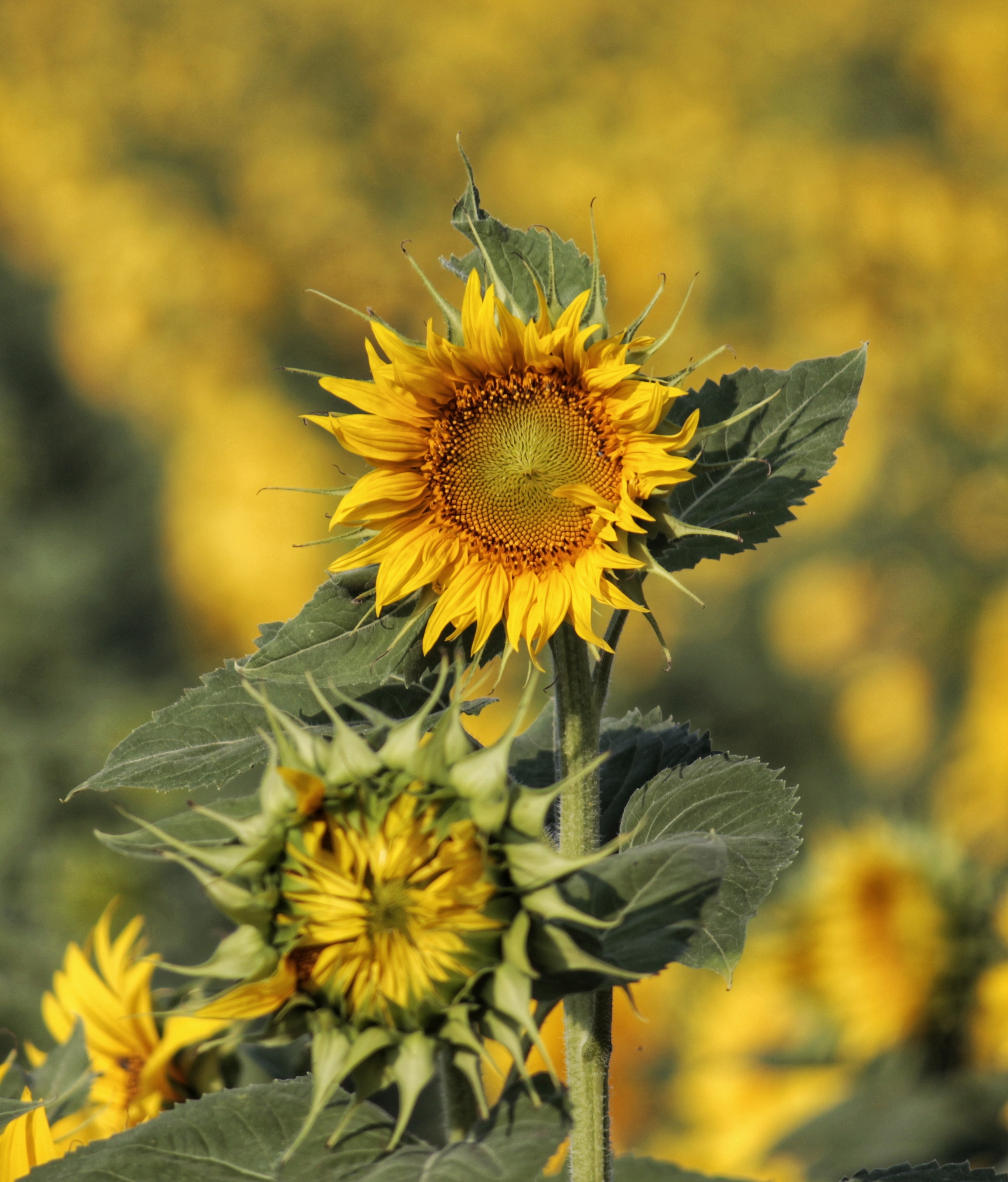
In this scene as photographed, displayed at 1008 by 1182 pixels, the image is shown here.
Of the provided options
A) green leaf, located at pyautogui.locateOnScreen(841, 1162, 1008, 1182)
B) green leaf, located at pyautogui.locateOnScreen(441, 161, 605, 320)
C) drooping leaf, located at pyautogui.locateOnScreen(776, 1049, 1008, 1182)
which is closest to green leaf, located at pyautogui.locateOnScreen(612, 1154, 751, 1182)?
green leaf, located at pyautogui.locateOnScreen(841, 1162, 1008, 1182)

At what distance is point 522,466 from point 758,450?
16 centimetres

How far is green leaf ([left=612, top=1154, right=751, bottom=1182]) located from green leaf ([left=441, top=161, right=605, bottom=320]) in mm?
643

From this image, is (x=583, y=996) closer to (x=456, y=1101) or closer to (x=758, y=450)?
(x=456, y=1101)

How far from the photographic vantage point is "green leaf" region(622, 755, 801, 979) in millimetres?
799

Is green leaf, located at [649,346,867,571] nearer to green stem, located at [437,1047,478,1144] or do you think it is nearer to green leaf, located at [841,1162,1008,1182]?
green stem, located at [437,1047,478,1144]

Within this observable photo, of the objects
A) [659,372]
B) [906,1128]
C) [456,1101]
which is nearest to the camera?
[456,1101]

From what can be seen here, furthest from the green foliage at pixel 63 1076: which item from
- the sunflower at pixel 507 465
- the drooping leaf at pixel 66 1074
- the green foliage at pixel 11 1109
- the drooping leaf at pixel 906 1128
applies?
the drooping leaf at pixel 906 1128

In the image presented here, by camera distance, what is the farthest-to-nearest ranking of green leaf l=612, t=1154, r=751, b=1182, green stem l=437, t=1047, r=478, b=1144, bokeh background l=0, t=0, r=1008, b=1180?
bokeh background l=0, t=0, r=1008, b=1180 → green leaf l=612, t=1154, r=751, b=1182 → green stem l=437, t=1047, r=478, b=1144

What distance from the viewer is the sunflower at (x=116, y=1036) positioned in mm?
1041

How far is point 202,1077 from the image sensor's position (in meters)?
1.07

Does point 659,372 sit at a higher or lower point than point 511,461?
higher

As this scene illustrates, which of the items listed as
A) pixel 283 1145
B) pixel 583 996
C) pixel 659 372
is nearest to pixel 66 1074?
pixel 283 1145

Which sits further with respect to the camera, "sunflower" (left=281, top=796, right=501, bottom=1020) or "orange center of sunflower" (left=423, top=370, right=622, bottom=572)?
"orange center of sunflower" (left=423, top=370, right=622, bottom=572)

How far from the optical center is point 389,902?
0.68m
